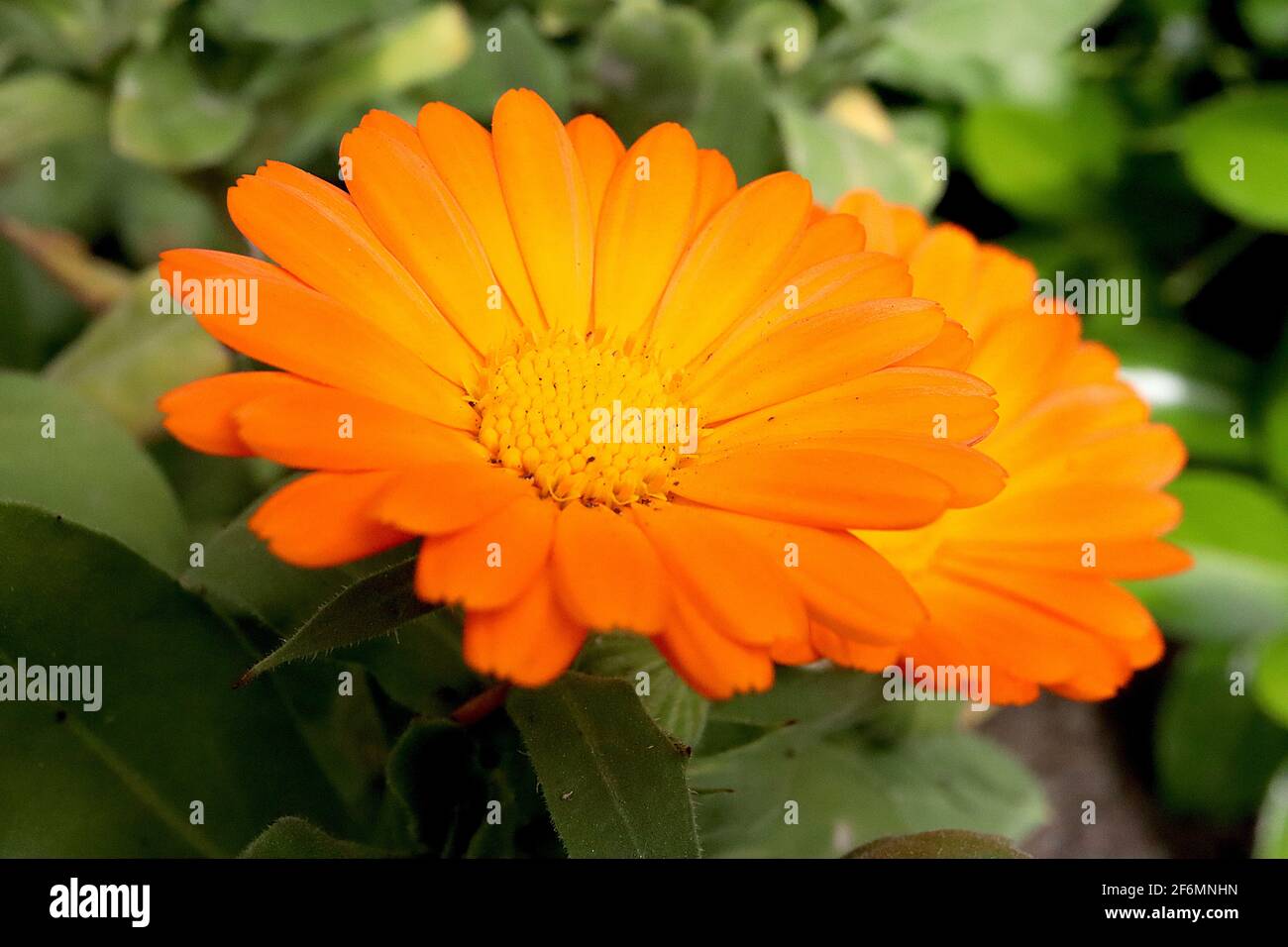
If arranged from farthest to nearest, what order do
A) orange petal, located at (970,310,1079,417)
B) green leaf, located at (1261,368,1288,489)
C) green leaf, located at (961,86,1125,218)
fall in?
green leaf, located at (961,86,1125,218) → green leaf, located at (1261,368,1288,489) → orange petal, located at (970,310,1079,417)

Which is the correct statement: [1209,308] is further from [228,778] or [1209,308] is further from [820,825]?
[228,778]

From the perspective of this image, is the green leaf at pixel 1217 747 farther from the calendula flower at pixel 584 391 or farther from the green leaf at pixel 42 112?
the green leaf at pixel 42 112

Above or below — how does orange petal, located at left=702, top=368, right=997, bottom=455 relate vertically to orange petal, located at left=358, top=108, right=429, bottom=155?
below

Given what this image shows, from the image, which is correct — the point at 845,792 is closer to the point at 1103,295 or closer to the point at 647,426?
the point at 647,426

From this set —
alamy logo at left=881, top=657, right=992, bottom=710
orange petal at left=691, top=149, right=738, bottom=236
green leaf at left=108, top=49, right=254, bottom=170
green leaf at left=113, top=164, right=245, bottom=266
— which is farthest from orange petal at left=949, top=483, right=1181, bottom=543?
green leaf at left=113, top=164, right=245, bottom=266

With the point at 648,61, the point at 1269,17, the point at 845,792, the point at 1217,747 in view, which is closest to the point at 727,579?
the point at 845,792
